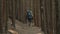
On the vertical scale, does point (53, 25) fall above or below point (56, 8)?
below

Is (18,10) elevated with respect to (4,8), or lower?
lower

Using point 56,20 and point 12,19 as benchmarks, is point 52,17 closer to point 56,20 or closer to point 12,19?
point 56,20

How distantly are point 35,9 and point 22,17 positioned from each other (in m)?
0.94

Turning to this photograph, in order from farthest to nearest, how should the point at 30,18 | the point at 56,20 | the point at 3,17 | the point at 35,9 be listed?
the point at 30,18, the point at 35,9, the point at 3,17, the point at 56,20

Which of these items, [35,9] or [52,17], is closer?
[52,17]

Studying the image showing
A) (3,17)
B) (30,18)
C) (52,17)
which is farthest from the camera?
(30,18)

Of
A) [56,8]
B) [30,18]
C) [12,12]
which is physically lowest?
[30,18]

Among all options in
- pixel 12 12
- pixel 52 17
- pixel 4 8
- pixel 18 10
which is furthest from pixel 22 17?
pixel 52 17

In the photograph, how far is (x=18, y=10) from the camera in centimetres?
1028

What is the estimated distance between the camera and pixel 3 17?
4.64 meters

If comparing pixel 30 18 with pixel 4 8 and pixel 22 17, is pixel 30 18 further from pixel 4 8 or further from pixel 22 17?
pixel 4 8

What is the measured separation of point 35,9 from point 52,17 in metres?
5.88

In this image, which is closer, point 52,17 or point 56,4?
point 56,4

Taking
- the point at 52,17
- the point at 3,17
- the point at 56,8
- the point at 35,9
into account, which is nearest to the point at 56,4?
the point at 56,8
